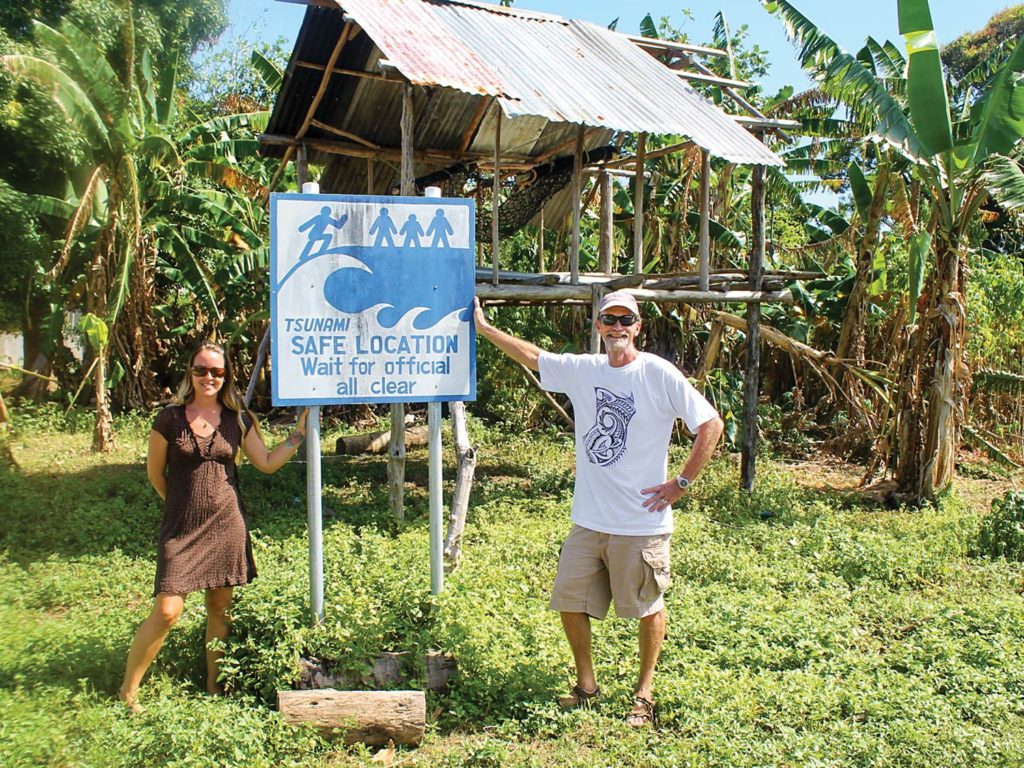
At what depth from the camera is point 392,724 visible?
161 inches

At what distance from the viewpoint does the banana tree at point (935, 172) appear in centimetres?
841

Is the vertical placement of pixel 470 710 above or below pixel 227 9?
below

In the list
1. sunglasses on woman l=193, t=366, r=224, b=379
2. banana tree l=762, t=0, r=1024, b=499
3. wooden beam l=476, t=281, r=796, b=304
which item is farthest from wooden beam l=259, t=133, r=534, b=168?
sunglasses on woman l=193, t=366, r=224, b=379

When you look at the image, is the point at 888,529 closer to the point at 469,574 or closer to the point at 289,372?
the point at 469,574

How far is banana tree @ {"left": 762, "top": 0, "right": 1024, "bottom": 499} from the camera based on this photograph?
27.6ft

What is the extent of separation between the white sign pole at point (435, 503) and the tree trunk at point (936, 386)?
6610 millimetres

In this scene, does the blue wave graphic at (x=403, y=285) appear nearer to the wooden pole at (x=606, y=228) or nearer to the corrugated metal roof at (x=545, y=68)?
the corrugated metal roof at (x=545, y=68)

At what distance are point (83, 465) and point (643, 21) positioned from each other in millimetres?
11661

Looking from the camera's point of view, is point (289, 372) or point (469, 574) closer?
point (289, 372)

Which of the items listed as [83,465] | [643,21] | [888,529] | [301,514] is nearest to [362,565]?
[301,514]

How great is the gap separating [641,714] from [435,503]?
4.94 feet

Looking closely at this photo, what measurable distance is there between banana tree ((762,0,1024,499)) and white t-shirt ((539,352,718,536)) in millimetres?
5901

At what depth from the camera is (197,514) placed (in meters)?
4.11

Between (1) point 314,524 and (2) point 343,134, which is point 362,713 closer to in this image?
(1) point 314,524
